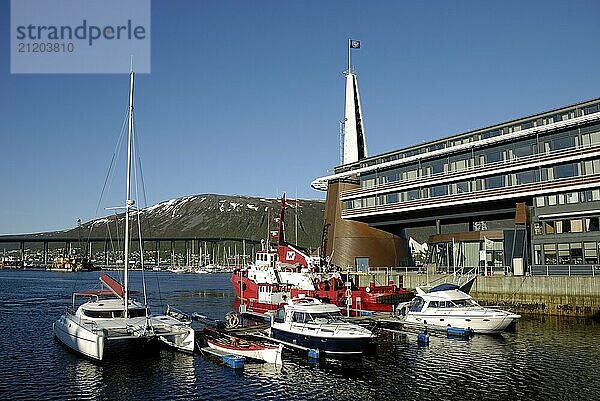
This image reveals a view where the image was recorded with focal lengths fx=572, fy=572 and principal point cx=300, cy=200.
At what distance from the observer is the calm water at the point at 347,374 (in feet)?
95.7

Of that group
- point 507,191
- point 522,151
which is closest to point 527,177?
point 507,191

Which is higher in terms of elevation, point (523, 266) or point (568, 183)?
point (568, 183)

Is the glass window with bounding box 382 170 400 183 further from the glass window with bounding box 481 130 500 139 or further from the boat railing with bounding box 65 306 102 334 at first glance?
the boat railing with bounding box 65 306 102 334

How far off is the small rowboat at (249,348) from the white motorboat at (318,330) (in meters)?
3.26

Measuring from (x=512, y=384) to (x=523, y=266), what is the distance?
40712 mm

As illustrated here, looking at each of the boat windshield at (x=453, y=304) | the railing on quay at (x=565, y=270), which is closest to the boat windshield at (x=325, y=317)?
the boat windshield at (x=453, y=304)

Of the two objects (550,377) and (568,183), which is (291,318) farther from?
(568,183)

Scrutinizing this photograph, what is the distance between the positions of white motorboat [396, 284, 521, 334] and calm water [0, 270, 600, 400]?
6.18 ft

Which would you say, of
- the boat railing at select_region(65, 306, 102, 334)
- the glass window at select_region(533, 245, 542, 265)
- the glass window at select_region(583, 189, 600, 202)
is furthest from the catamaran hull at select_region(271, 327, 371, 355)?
the glass window at select_region(583, 189, 600, 202)

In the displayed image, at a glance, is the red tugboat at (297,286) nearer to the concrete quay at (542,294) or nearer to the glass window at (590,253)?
the concrete quay at (542,294)

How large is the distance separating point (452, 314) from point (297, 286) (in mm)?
23289

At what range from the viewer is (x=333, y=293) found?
64.4 metres

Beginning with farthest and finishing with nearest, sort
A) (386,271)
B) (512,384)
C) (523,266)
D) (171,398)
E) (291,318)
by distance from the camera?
(386,271)
(523,266)
(291,318)
(512,384)
(171,398)

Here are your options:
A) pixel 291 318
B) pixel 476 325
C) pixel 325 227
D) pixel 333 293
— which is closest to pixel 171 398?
pixel 291 318
